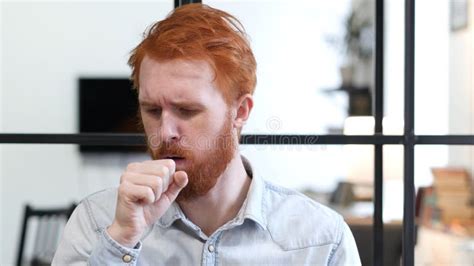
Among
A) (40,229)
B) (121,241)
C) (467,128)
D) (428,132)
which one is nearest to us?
(121,241)

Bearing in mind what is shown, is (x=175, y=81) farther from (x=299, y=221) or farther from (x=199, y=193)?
(x=299, y=221)

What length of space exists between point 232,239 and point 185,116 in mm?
232

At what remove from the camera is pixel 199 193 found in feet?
3.82

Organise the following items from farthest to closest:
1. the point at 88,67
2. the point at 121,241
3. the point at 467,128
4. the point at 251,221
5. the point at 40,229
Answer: the point at 88,67, the point at 40,229, the point at 467,128, the point at 251,221, the point at 121,241

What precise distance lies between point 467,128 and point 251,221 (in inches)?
34.5

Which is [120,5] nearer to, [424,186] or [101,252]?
[424,186]

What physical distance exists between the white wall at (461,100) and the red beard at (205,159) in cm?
73

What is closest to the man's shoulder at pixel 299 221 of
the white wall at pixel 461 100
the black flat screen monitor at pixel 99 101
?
the white wall at pixel 461 100

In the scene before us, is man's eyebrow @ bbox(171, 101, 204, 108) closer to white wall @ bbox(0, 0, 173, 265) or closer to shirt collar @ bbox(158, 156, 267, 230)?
shirt collar @ bbox(158, 156, 267, 230)

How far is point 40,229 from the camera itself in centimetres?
286

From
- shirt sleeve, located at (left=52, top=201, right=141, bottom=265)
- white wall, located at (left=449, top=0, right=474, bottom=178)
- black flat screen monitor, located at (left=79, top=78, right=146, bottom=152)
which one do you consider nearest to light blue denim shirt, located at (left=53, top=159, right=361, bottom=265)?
shirt sleeve, located at (left=52, top=201, right=141, bottom=265)

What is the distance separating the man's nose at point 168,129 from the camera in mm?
1105

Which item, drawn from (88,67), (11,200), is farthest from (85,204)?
(88,67)

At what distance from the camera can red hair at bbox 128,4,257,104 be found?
112cm
